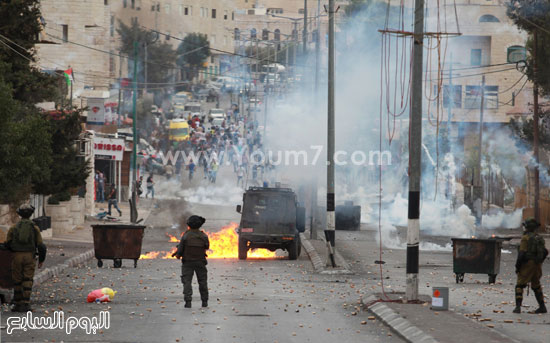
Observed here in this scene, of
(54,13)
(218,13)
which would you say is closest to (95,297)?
(54,13)

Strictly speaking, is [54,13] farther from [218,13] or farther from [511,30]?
[218,13]

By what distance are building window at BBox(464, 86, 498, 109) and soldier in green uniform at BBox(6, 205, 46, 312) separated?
61.7 m

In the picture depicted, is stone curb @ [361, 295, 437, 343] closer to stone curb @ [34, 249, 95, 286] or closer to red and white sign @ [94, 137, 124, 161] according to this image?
stone curb @ [34, 249, 95, 286]

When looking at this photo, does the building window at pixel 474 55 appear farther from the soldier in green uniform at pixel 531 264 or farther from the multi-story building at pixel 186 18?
the soldier in green uniform at pixel 531 264

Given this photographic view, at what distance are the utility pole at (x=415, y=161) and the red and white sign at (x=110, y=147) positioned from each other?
133 ft

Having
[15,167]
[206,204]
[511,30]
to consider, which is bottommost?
[206,204]

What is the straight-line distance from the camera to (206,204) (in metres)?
59.1

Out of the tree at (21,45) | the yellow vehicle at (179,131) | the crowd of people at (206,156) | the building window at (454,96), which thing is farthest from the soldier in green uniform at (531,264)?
the yellow vehicle at (179,131)

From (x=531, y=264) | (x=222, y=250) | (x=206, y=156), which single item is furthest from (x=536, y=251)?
(x=206, y=156)

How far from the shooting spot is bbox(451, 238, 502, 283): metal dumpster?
22812mm

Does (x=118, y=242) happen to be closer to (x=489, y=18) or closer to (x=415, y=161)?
(x=415, y=161)

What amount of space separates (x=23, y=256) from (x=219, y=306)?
3250 mm

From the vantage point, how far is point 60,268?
2477 centimetres

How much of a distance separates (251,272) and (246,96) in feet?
368
